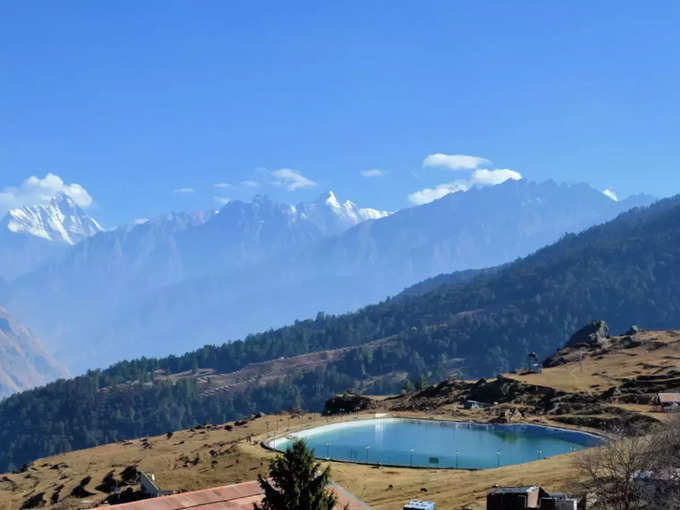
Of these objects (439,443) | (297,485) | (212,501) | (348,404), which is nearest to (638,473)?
(297,485)

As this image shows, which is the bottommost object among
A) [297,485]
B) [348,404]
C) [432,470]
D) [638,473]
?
[432,470]

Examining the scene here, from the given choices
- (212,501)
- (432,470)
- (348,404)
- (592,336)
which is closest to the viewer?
Answer: (212,501)

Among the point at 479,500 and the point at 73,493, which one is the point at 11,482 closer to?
the point at 73,493

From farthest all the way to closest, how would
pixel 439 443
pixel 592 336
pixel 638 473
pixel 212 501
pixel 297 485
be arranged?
1. pixel 592 336
2. pixel 439 443
3. pixel 212 501
4. pixel 638 473
5. pixel 297 485

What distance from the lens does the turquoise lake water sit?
87750 millimetres

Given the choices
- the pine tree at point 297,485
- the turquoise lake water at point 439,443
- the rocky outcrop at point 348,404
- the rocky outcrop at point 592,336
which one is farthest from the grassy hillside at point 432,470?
the pine tree at point 297,485

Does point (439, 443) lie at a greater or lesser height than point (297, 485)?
lesser

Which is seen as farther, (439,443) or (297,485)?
(439,443)

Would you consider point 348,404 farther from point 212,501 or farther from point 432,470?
point 212,501

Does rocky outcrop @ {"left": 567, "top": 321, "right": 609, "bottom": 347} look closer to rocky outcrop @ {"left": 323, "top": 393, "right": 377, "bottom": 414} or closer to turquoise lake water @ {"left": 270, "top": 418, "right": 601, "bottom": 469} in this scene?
rocky outcrop @ {"left": 323, "top": 393, "right": 377, "bottom": 414}

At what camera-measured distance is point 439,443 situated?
319ft

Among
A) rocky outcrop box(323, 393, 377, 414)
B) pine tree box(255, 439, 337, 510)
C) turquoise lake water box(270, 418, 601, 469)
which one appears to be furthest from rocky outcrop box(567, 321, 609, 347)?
pine tree box(255, 439, 337, 510)

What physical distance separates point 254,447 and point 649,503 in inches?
2224

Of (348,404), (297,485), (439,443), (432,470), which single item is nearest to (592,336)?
(348,404)
